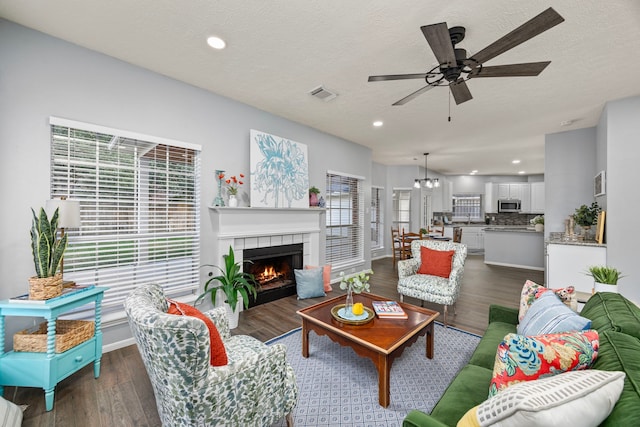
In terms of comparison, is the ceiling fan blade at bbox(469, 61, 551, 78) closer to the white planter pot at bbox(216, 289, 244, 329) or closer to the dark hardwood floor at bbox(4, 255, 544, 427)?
the dark hardwood floor at bbox(4, 255, 544, 427)

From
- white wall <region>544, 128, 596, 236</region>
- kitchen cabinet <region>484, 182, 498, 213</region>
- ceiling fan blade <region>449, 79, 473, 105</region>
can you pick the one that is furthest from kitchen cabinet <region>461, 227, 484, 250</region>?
ceiling fan blade <region>449, 79, 473, 105</region>

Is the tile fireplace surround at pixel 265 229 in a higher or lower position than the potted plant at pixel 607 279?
higher

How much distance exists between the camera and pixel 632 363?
94 centimetres

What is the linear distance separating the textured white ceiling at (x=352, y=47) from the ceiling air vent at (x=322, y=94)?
87 millimetres

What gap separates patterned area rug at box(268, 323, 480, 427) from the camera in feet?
5.87

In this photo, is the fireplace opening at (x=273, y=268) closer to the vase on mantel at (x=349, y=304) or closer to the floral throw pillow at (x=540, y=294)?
the vase on mantel at (x=349, y=304)

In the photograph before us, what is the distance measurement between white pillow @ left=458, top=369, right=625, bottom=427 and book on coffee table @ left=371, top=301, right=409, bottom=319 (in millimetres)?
1499

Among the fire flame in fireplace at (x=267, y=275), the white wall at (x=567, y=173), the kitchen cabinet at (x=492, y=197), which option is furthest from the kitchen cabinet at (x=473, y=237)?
the fire flame in fireplace at (x=267, y=275)

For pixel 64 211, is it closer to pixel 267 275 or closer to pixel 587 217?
pixel 267 275

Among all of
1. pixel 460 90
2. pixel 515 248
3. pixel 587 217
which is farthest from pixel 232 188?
pixel 515 248

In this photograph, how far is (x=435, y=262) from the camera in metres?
3.56

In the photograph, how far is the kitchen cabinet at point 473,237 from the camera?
873 cm

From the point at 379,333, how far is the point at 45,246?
2632 millimetres

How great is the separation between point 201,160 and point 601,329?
367 centimetres
